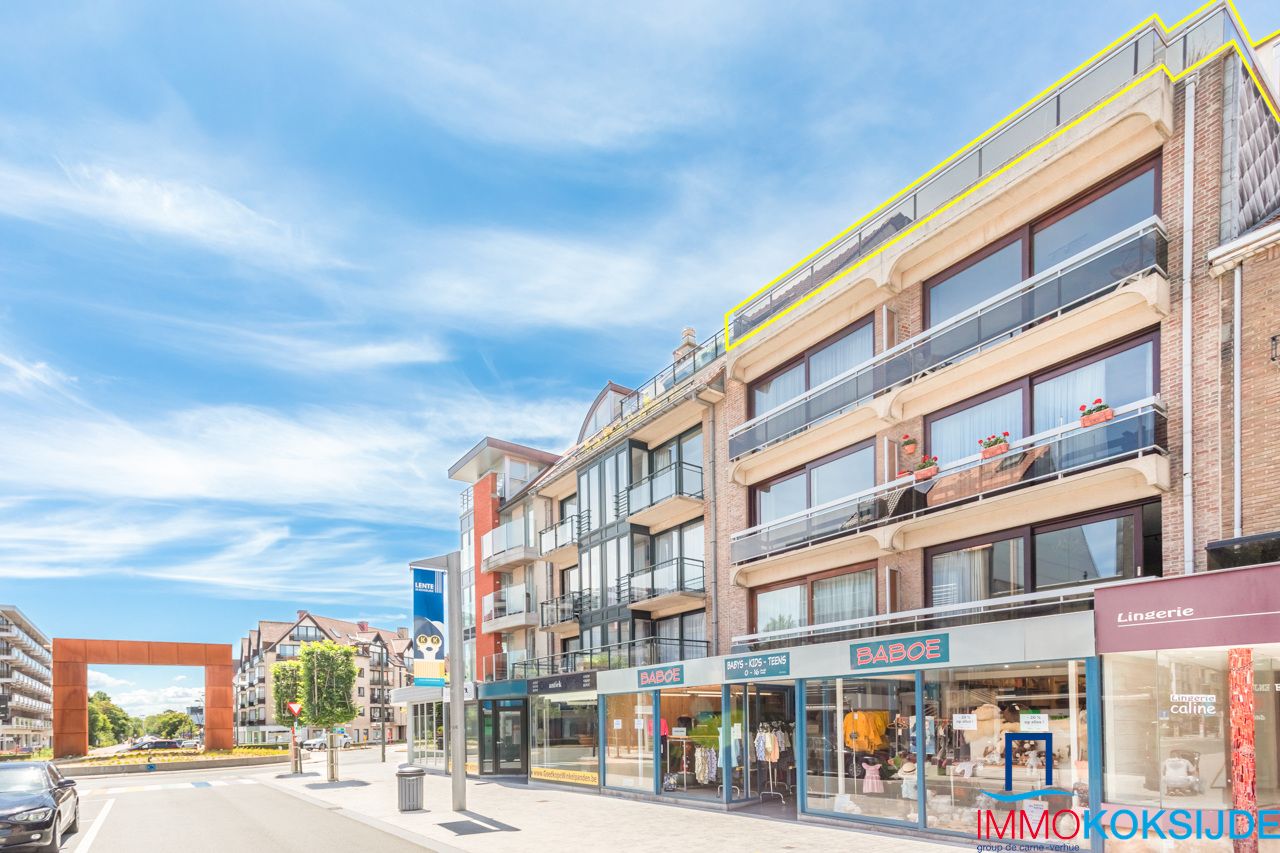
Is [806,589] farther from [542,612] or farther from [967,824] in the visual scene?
[542,612]

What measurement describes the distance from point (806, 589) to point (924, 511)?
4367mm

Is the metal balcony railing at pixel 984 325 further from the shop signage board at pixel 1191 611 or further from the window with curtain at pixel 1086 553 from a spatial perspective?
the shop signage board at pixel 1191 611

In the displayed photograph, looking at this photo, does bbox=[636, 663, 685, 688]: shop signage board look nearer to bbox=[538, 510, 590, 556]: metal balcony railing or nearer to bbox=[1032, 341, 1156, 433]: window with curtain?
bbox=[538, 510, 590, 556]: metal balcony railing

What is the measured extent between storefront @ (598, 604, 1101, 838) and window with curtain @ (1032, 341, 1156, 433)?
366cm

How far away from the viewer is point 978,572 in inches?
615

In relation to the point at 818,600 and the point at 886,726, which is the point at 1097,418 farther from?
the point at 818,600

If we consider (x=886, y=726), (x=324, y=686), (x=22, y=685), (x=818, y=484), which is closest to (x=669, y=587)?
(x=818, y=484)

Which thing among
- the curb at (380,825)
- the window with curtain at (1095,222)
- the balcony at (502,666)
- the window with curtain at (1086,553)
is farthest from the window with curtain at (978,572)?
the balcony at (502,666)

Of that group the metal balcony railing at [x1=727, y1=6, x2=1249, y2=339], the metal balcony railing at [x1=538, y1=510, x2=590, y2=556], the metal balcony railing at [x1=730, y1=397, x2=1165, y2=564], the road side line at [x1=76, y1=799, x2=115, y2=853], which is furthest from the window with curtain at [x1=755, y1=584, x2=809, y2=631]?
the road side line at [x1=76, y1=799, x2=115, y2=853]

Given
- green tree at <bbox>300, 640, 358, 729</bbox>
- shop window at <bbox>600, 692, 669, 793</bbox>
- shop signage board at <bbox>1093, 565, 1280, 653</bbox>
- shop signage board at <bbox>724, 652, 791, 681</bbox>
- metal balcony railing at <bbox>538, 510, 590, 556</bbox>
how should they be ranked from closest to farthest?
1. shop signage board at <bbox>1093, 565, 1280, 653</bbox>
2. shop signage board at <bbox>724, 652, 791, 681</bbox>
3. shop window at <bbox>600, 692, 669, 793</bbox>
4. metal balcony railing at <bbox>538, 510, 590, 556</bbox>
5. green tree at <bbox>300, 640, 358, 729</bbox>

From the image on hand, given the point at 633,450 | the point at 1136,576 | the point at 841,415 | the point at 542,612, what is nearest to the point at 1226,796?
the point at 1136,576

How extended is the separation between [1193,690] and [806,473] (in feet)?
32.4

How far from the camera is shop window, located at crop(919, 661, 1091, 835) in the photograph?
12.0 metres

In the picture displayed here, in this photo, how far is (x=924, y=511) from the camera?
16.1 m
